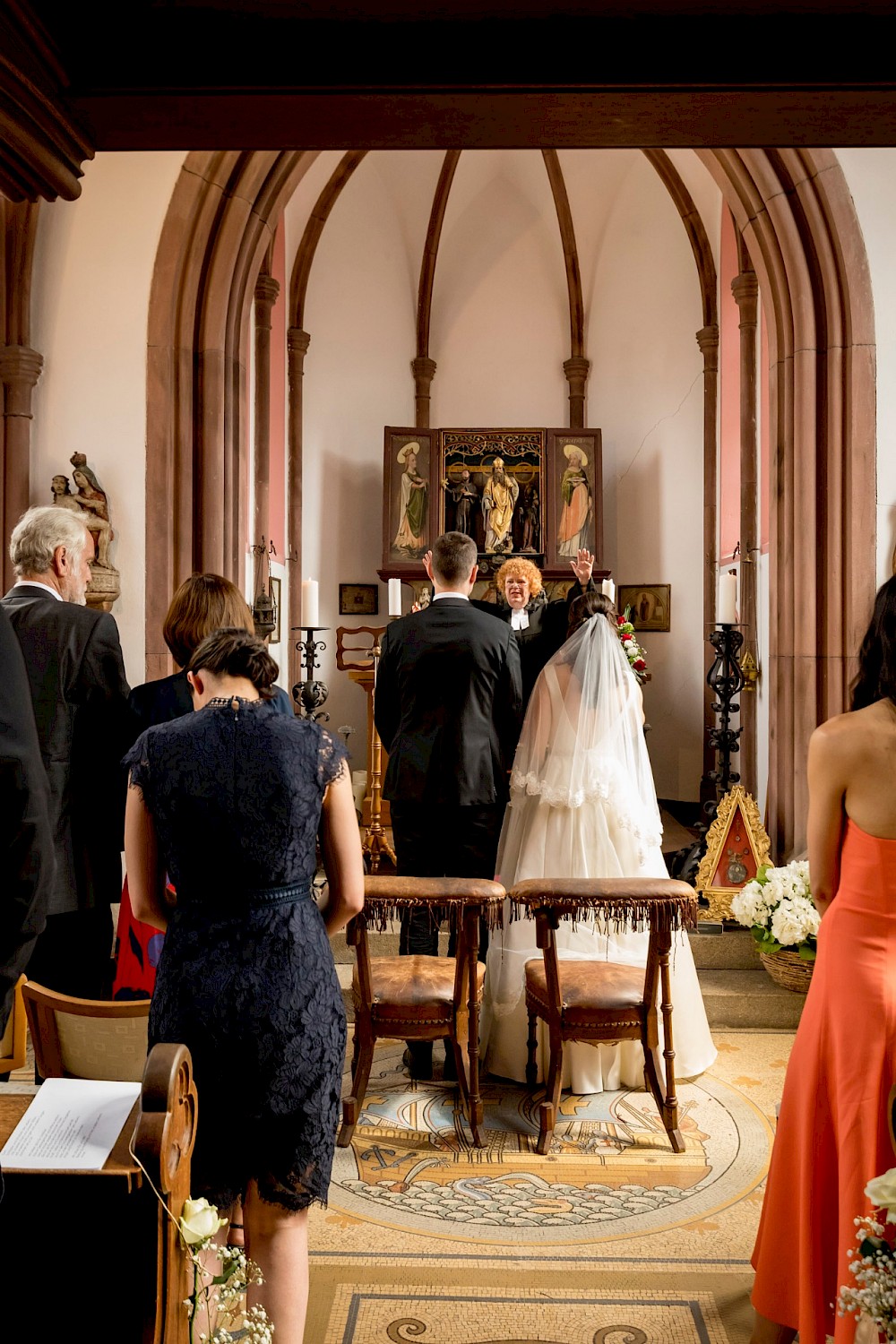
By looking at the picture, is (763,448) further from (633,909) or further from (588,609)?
(633,909)

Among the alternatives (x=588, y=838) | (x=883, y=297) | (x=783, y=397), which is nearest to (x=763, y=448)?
(x=783, y=397)

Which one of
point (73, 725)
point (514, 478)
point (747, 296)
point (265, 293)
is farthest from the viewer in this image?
point (514, 478)

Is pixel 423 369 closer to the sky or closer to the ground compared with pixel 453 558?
closer to the sky

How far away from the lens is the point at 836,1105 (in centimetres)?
214

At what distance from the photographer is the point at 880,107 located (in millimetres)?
1571

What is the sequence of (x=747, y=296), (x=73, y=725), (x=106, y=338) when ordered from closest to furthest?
(x=73, y=725) → (x=106, y=338) → (x=747, y=296)

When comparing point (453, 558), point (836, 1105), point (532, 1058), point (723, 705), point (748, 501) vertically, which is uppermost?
point (748, 501)

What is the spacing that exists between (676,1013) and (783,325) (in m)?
3.41

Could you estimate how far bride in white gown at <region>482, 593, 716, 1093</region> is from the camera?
399cm

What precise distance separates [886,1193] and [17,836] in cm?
114

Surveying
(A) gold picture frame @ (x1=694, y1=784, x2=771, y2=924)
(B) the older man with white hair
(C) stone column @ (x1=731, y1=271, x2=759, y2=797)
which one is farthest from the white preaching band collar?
(C) stone column @ (x1=731, y1=271, x2=759, y2=797)

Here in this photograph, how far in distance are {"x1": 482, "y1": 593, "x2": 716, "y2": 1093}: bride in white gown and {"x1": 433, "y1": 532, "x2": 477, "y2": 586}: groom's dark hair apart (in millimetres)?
566

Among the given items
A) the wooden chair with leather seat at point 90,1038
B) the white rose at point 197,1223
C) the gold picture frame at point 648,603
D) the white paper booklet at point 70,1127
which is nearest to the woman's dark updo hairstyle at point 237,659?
the wooden chair with leather seat at point 90,1038

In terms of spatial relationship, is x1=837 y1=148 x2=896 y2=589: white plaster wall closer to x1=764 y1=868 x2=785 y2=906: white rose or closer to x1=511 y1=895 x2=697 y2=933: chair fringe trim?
x1=764 y1=868 x2=785 y2=906: white rose
